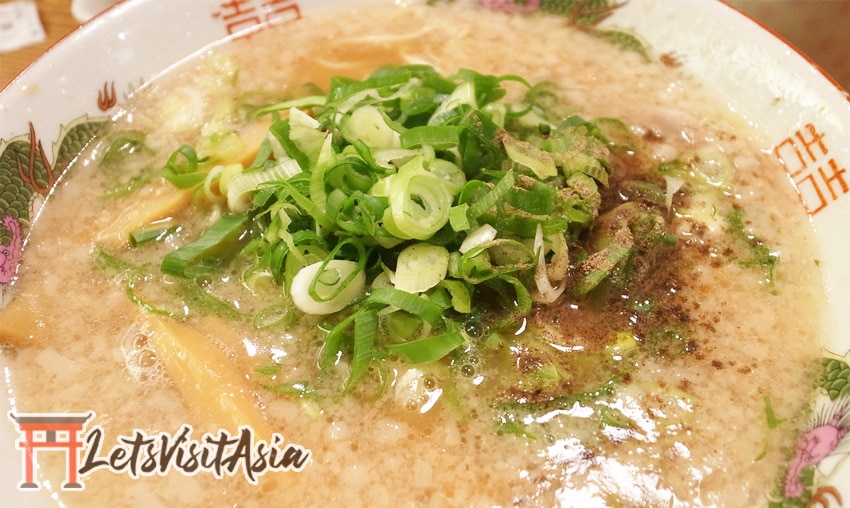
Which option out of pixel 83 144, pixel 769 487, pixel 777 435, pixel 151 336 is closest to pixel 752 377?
pixel 777 435

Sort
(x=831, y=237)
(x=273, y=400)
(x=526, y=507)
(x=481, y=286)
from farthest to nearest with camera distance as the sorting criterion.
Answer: (x=831, y=237) < (x=481, y=286) < (x=273, y=400) < (x=526, y=507)

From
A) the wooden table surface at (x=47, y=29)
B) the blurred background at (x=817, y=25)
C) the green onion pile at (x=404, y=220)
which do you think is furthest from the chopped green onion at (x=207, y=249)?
the blurred background at (x=817, y=25)

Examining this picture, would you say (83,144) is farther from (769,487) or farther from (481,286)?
(769,487)

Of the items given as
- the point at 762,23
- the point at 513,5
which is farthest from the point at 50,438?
the point at 762,23

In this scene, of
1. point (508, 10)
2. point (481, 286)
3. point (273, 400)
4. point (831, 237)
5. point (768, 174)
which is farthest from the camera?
point (508, 10)

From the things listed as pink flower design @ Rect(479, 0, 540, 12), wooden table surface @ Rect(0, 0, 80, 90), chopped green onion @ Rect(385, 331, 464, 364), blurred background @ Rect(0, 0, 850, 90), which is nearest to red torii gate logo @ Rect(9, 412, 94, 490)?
chopped green onion @ Rect(385, 331, 464, 364)

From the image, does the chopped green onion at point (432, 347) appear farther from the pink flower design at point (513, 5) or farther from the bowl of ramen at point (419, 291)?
the pink flower design at point (513, 5)
